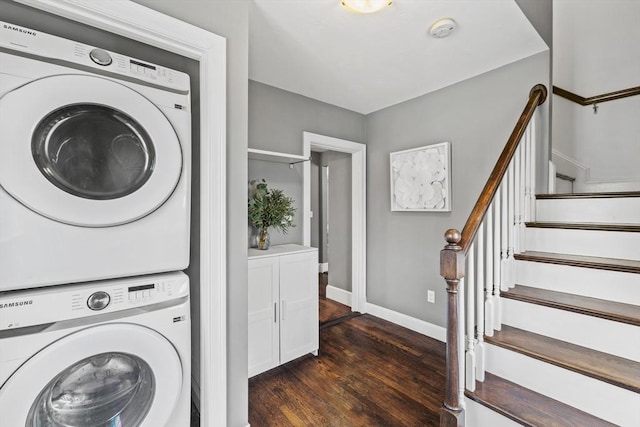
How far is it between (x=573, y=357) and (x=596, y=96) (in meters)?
3.17

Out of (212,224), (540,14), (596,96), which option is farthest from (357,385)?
(596,96)

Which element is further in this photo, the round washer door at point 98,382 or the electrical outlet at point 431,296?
the electrical outlet at point 431,296

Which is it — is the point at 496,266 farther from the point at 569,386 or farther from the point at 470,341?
the point at 569,386

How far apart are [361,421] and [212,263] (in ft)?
4.32

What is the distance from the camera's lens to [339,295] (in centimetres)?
388

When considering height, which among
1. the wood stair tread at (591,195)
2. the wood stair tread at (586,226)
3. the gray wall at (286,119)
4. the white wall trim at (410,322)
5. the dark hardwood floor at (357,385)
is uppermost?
the gray wall at (286,119)

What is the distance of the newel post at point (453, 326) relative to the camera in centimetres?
143

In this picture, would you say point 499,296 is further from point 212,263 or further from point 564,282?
point 212,263

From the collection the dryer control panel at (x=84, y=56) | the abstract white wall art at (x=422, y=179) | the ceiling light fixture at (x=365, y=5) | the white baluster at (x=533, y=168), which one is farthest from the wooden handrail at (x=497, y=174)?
the dryer control panel at (x=84, y=56)

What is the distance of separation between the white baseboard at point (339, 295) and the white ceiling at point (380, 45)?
95.7 inches

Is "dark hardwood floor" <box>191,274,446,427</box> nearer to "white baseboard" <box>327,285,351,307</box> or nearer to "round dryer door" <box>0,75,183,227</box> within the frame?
"white baseboard" <box>327,285,351,307</box>

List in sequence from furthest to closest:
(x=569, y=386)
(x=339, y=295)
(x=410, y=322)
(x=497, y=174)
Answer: (x=339, y=295) < (x=410, y=322) < (x=497, y=174) < (x=569, y=386)

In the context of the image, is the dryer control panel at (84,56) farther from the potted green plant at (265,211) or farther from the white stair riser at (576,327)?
the white stair riser at (576,327)

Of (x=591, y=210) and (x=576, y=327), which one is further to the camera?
(x=591, y=210)
